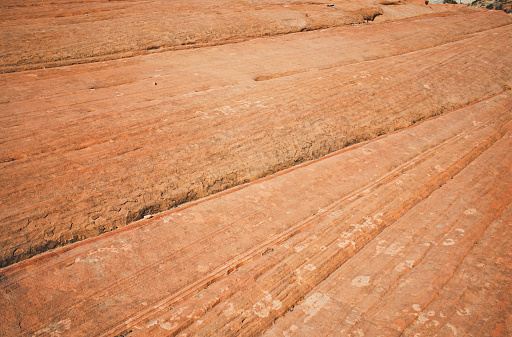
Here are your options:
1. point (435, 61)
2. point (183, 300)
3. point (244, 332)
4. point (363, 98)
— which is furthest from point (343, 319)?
point (435, 61)

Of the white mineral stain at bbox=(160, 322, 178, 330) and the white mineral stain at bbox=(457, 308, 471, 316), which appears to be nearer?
the white mineral stain at bbox=(160, 322, 178, 330)

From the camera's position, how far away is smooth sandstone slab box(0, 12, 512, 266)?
2156 millimetres

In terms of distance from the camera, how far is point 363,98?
3.70m

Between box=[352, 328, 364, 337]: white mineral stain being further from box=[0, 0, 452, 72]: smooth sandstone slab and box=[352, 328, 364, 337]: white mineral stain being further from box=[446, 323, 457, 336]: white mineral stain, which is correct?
box=[0, 0, 452, 72]: smooth sandstone slab

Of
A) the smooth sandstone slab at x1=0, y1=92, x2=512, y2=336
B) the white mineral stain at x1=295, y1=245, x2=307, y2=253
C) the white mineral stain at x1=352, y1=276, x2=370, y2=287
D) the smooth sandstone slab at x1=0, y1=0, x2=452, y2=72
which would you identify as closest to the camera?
the smooth sandstone slab at x1=0, y1=92, x2=512, y2=336

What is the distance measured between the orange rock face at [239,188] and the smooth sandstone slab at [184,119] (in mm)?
15

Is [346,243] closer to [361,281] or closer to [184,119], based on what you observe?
[361,281]

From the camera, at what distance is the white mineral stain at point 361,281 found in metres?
1.89

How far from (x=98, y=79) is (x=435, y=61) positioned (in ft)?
14.0

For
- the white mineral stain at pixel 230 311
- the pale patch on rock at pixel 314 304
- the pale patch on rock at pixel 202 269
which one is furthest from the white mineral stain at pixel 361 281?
the pale patch on rock at pixel 202 269

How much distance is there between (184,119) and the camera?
290cm

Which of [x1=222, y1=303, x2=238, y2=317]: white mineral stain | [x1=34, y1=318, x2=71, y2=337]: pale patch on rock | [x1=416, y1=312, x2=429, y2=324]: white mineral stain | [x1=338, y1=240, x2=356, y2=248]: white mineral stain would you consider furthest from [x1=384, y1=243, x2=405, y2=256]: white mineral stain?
[x1=34, y1=318, x2=71, y2=337]: pale patch on rock

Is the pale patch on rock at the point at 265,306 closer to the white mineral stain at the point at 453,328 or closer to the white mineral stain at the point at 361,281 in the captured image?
the white mineral stain at the point at 361,281

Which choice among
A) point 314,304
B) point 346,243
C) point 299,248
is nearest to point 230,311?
point 314,304
